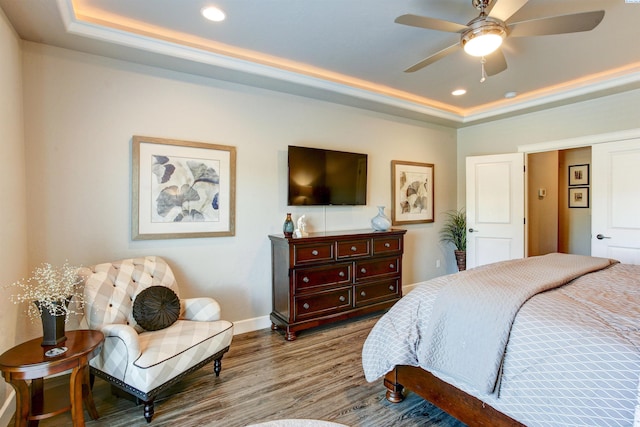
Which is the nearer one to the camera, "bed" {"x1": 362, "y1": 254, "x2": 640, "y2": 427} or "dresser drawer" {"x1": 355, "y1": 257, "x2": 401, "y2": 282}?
"bed" {"x1": 362, "y1": 254, "x2": 640, "y2": 427}

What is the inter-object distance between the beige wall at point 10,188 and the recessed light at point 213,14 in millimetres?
1230

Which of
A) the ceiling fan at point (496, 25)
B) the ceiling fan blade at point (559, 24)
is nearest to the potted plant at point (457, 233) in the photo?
the ceiling fan at point (496, 25)

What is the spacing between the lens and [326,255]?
3314 mm

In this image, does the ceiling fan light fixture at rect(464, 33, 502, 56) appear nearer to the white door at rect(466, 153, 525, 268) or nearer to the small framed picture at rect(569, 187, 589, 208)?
the white door at rect(466, 153, 525, 268)

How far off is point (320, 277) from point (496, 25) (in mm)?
2525

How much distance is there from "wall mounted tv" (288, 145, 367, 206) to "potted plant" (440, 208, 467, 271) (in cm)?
189

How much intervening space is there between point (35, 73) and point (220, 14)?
1.51 metres

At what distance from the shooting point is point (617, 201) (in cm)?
371

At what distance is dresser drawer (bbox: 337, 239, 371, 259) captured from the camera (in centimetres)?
341

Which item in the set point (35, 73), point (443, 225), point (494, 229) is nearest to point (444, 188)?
point (443, 225)

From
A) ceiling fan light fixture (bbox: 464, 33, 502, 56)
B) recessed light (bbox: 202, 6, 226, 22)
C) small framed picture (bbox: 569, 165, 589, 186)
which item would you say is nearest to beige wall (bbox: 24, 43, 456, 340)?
recessed light (bbox: 202, 6, 226, 22)

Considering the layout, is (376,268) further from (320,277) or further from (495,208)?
(495,208)

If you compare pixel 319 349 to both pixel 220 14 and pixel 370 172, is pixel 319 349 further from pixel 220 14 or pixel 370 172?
pixel 220 14

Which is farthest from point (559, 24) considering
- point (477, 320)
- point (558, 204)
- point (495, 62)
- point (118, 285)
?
point (558, 204)
